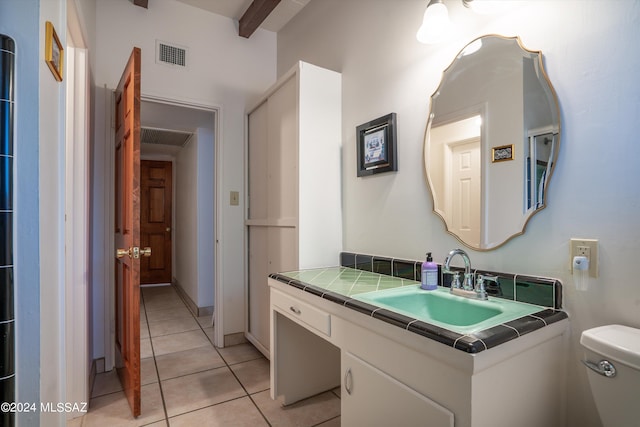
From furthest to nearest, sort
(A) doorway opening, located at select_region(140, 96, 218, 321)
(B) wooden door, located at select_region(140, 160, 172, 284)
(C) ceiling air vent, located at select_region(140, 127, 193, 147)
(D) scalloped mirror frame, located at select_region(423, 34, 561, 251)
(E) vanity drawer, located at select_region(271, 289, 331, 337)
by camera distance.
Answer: (B) wooden door, located at select_region(140, 160, 172, 284) < (C) ceiling air vent, located at select_region(140, 127, 193, 147) < (A) doorway opening, located at select_region(140, 96, 218, 321) < (E) vanity drawer, located at select_region(271, 289, 331, 337) < (D) scalloped mirror frame, located at select_region(423, 34, 561, 251)

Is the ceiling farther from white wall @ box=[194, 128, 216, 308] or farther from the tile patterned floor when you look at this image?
the tile patterned floor

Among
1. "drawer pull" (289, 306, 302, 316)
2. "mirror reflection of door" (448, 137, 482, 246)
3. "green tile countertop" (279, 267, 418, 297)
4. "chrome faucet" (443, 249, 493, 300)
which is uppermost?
"mirror reflection of door" (448, 137, 482, 246)

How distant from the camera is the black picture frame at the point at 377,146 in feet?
5.78

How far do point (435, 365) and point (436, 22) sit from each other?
135 centimetres

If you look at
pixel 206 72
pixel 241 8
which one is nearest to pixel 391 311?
pixel 206 72

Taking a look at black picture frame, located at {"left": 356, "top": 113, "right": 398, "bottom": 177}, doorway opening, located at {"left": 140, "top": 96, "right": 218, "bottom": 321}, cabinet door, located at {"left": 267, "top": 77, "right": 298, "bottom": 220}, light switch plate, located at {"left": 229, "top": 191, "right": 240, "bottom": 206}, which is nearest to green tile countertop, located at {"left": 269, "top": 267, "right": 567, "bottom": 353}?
cabinet door, located at {"left": 267, "top": 77, "right": 298, "bottom": 220}

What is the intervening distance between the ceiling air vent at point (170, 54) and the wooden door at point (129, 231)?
0.47 meters

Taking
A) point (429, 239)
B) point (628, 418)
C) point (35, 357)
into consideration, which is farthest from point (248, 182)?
point (628, 418)

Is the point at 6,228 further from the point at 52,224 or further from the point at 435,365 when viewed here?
the point at 435,365

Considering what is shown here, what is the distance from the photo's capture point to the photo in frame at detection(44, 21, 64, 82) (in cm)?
99

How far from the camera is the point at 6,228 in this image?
0.80 meters

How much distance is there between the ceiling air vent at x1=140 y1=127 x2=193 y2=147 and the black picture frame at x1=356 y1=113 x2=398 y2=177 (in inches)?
111

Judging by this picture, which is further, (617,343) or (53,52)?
(53,52)

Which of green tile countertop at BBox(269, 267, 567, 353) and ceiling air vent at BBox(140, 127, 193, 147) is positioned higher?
ceiling air vent at BBox(140, 127, 193, 147)
